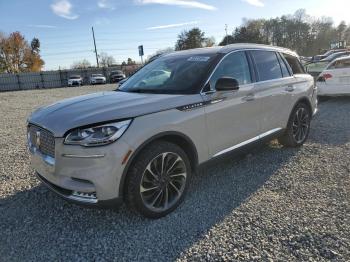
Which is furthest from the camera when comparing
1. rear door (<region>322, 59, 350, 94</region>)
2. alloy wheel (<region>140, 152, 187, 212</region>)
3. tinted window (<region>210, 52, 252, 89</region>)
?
rear door (<region>322, 59, 350, 94</region>)

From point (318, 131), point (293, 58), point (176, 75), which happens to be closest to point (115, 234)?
point (176, 75)

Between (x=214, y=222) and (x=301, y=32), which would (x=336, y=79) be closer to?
(x=214, y=222)

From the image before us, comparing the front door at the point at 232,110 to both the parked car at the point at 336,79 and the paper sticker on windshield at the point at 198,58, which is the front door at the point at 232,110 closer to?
the paper sticker on windshield at the point at 198,58

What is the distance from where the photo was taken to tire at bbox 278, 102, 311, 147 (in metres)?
5.75

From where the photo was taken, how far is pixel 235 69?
4.61m

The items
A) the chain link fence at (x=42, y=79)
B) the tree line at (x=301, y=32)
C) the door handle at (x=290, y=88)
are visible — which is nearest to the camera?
the door handle at (x=290, y=88)

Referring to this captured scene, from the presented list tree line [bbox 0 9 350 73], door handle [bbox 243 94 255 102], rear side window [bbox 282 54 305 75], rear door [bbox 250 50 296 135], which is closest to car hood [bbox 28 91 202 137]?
door handle [bbox 243 94 255 102]

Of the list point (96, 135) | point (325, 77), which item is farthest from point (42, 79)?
point (96, 135)

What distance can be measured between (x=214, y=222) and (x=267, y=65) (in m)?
2.81

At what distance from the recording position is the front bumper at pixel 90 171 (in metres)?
3.13

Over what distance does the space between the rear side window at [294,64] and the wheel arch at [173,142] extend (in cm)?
298

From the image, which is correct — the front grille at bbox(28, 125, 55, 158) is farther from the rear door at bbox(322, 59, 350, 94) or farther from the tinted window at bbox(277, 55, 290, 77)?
the rear door at bbox(322, 59, 350, 94)

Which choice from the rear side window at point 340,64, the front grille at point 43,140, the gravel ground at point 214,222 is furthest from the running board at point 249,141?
the rear side window at point 340,64

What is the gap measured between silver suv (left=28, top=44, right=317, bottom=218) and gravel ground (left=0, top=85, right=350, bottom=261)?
1.23 ft
